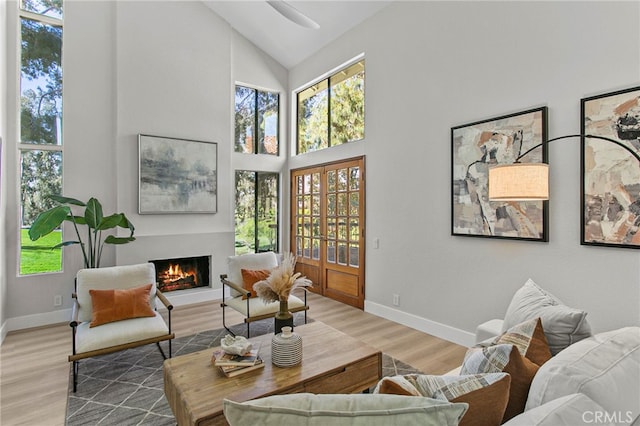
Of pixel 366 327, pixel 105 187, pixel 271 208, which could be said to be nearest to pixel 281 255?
pixel 271 208

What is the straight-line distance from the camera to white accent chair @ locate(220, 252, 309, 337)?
11.6ft

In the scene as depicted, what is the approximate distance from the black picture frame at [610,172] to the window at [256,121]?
15.7 feet

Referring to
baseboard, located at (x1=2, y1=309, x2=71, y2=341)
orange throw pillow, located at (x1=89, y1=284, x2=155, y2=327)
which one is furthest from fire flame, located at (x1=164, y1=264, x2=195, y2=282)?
orange throw pillow, located at (x1=89, y1=284, x2=155, y2=327)

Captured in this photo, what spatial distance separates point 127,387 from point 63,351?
1367mm

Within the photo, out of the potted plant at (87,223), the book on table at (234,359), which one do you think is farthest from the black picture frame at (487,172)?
the potted plant at (87,223)

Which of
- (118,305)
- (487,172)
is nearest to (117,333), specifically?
(118,305)

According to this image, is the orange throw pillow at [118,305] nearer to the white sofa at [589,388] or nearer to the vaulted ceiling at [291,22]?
the white sofa at [589,388]

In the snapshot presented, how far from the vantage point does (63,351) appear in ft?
11.3

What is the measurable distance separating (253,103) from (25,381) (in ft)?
16.3

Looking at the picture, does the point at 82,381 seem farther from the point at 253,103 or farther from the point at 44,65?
the point at 253,103

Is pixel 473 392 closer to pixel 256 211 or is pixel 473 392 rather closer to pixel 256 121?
pixel 256 211

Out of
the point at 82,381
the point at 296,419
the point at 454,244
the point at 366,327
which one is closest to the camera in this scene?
the point at 296,419

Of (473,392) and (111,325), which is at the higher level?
(473,392)

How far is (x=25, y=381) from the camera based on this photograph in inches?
111
